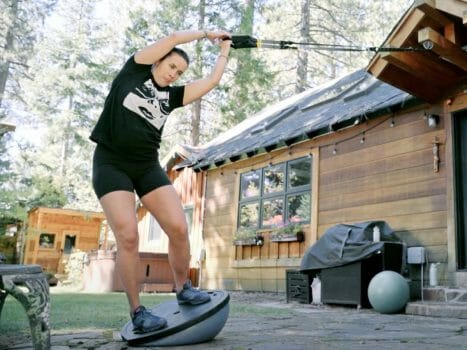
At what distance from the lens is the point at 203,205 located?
11.3 meters

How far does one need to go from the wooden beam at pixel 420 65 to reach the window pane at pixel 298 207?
9.91ft

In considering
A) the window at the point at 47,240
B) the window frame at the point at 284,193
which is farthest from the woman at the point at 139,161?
the window at the point at 47,240

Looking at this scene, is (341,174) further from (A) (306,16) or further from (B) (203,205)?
(A) (306,16)

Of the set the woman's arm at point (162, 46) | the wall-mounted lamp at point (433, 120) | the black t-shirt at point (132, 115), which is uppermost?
the wall-mounted lamp at point (433, 120)

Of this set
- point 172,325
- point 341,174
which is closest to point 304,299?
point 341,174

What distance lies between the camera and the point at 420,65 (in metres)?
5.77

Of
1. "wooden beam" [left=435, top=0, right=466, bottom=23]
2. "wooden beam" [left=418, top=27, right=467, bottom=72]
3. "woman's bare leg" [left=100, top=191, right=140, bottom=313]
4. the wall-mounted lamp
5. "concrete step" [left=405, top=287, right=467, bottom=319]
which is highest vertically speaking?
"wooden beam" [left=435, top=0, right=466, bottom=23]

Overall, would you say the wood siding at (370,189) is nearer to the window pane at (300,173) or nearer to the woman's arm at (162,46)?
the window pane at (300,173)

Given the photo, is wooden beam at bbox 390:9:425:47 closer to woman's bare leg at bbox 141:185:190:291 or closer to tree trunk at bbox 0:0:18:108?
woman's bare leg at bbox 141:185:190:291

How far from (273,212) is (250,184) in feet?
3.33

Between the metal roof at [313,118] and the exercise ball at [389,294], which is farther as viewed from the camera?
the metal roof at [313,118]

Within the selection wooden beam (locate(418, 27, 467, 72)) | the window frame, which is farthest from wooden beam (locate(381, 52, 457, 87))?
the window frame

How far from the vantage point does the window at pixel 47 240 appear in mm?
17688

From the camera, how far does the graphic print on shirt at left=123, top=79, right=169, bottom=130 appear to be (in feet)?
8.80
